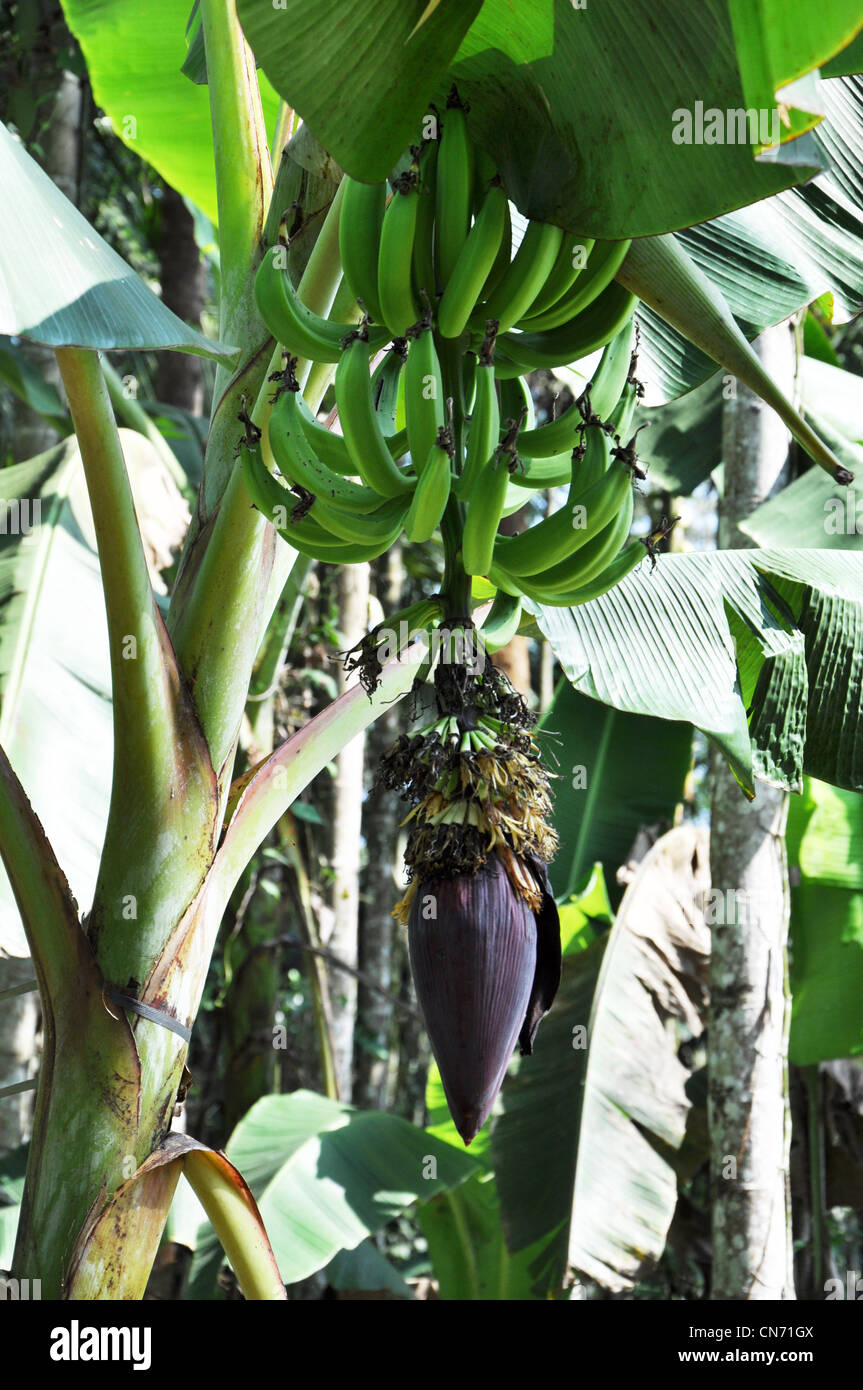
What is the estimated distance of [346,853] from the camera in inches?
142

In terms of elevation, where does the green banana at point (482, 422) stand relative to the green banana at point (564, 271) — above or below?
below

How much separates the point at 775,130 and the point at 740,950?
1830 millimetres

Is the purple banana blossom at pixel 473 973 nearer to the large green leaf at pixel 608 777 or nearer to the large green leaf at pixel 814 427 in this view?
the large green leaf at pixel 814 427

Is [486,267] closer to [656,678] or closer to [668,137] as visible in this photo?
[668,137]

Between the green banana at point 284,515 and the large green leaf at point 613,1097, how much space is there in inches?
71.0

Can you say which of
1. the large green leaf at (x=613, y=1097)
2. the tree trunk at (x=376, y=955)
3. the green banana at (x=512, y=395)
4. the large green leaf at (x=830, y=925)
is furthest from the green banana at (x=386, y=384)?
the tree trunk at (x=376, y=955)

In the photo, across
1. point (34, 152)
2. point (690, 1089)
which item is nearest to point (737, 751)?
point (690, 1089)

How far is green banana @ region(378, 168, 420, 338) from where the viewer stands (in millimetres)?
901

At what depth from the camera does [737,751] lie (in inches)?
51.9

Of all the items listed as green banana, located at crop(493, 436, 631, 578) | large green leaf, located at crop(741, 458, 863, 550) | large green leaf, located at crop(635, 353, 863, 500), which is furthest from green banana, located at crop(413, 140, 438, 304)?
large green leaf, located at crop(741, 458, 863, 550)

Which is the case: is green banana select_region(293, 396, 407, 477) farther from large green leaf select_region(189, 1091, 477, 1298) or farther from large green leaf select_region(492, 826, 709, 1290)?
large green leaf select_region(492, 826, 709, 1290)

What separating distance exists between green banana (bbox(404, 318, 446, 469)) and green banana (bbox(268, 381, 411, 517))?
0.10 meters

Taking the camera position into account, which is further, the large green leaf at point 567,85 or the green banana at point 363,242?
the green banana at point 363,242

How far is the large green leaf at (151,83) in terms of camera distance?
79.6 inches
